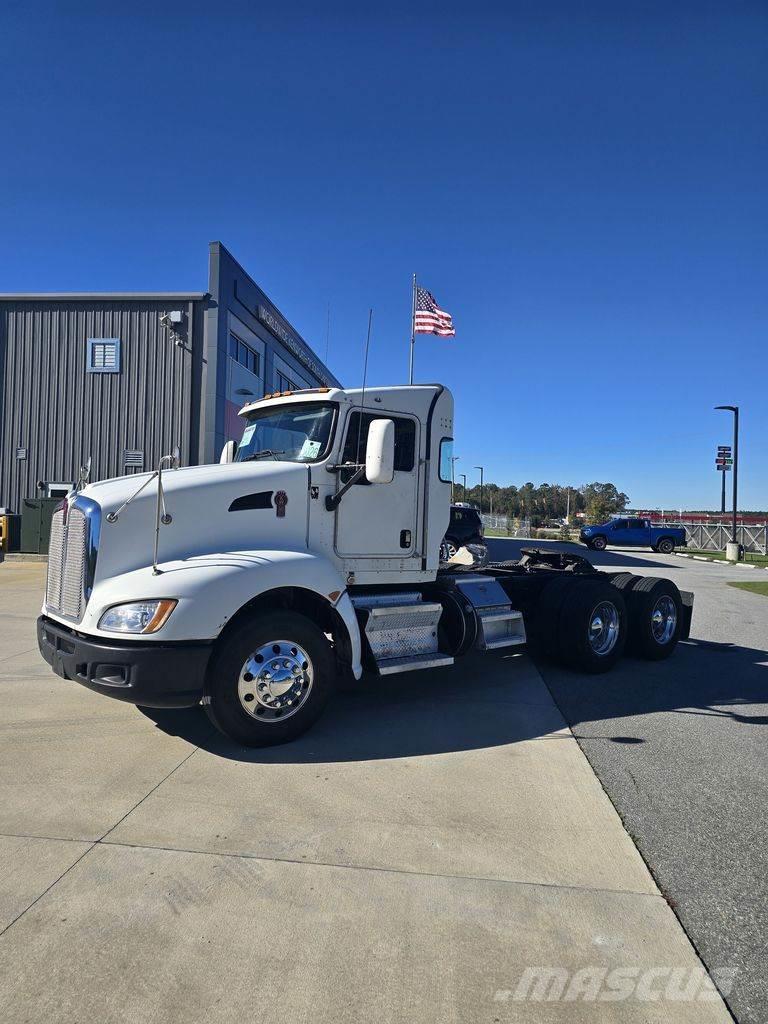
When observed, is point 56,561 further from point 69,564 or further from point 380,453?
point 380,453

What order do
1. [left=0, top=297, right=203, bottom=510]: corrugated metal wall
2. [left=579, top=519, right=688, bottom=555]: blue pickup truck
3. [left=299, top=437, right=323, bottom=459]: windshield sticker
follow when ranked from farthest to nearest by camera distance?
[left=579, top=519, right=688, bottom=555]: blue pickup truck
[left=0, top=297, right=203, bottom=510]: corrugated metal wall
[left=299, top=437, right=323, bottom=459]: windshield sticker

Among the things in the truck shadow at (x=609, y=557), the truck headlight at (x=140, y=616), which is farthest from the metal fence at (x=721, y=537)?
the truck headlight at (x=140, y=616)

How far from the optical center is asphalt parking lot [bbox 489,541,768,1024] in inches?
111

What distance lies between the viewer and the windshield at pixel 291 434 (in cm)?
560

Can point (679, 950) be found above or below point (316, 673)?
below

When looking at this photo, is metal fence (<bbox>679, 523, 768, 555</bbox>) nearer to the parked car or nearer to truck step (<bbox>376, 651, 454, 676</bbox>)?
the parked car

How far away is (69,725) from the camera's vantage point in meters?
5.18

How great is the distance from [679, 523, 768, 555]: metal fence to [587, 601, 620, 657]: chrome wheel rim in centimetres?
3696

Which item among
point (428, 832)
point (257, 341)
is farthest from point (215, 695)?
point (257, 341)

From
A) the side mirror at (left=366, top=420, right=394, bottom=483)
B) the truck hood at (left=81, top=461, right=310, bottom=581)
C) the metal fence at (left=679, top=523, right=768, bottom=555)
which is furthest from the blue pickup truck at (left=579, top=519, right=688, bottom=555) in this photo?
the truck hood at (left=81, top=461, right=310, bottom=581)

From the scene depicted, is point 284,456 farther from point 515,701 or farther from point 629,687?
point 629,687

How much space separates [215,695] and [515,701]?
290 centimetres

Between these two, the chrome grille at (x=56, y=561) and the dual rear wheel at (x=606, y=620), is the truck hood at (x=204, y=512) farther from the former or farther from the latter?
the dual rear wheel at (x=606, y=620)

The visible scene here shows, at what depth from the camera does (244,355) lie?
874 inches
